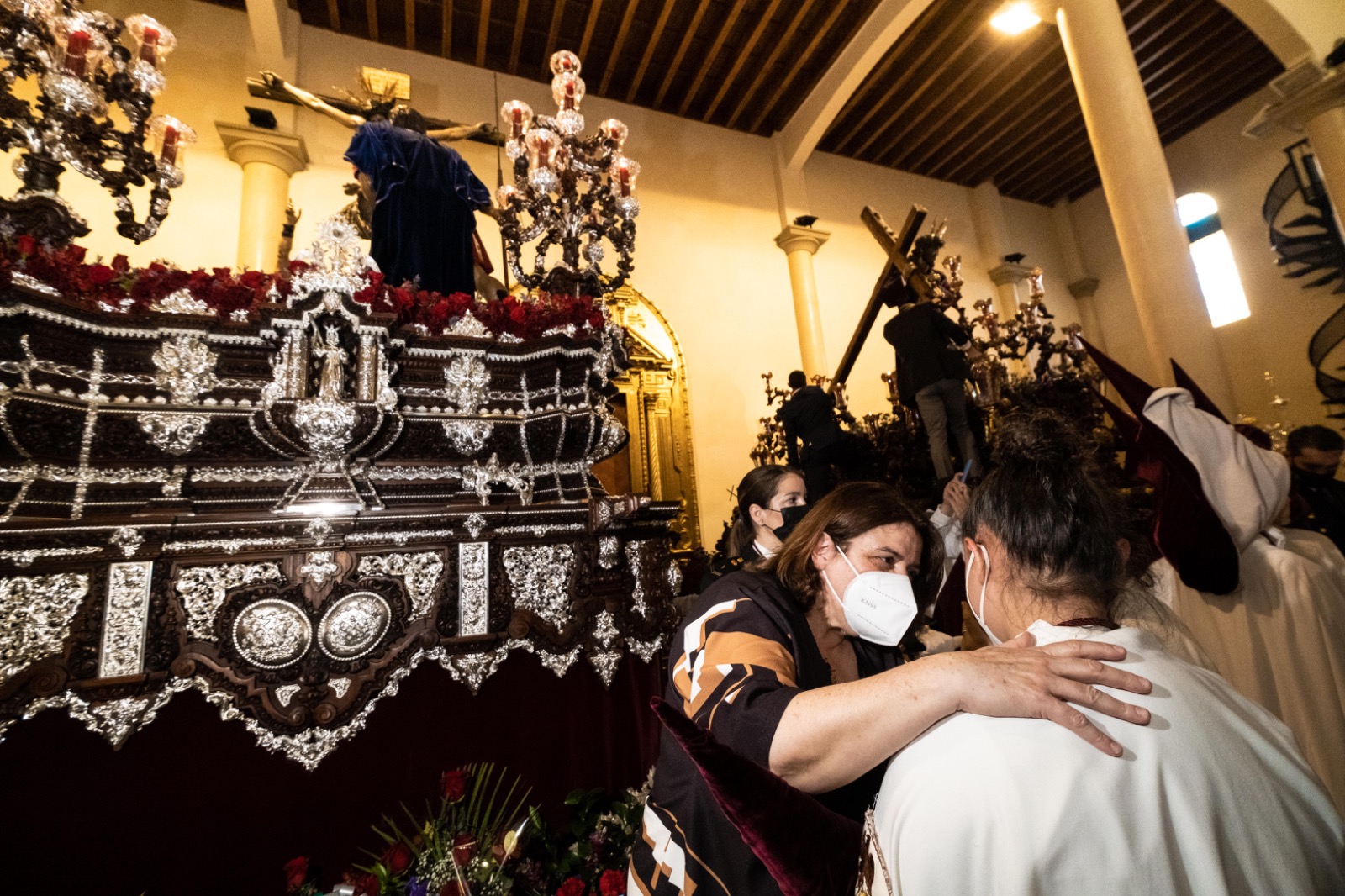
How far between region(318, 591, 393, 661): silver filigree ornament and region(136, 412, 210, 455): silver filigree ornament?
870mm

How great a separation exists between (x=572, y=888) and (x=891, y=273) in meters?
7.10

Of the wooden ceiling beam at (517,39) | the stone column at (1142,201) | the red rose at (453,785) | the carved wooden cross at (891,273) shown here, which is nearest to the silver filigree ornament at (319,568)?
the red rose at (453,785)

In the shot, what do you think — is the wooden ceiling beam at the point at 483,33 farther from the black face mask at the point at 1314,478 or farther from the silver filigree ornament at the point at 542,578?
the black face mask at the point at 1314,478

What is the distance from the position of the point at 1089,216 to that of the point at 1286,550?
12721mm

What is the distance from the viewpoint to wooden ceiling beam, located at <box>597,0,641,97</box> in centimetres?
704

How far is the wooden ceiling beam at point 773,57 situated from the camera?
7.27 meters

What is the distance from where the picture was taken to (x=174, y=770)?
71.4 inches

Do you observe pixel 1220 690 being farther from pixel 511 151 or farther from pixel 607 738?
pixel 511 151

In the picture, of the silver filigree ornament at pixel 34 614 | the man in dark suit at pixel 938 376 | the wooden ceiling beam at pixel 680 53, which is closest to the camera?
the silver filigree ornament at pixel 34 614

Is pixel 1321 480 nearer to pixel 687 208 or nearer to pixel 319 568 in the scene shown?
pixel 319 568

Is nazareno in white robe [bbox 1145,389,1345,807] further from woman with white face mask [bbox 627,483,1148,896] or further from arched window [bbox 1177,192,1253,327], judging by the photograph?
arched window [bbox 1177,192,1253,327]

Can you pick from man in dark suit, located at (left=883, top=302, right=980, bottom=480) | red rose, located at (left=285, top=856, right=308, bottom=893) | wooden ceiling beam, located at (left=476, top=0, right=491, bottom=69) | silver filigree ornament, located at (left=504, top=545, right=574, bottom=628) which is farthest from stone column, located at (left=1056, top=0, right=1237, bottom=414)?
wooden ceiling beam, located at (left=476, top=0, right=491, bottom=69)

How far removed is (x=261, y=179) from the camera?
589 centimetres

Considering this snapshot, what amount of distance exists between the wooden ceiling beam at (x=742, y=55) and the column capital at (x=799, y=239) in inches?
85.7
